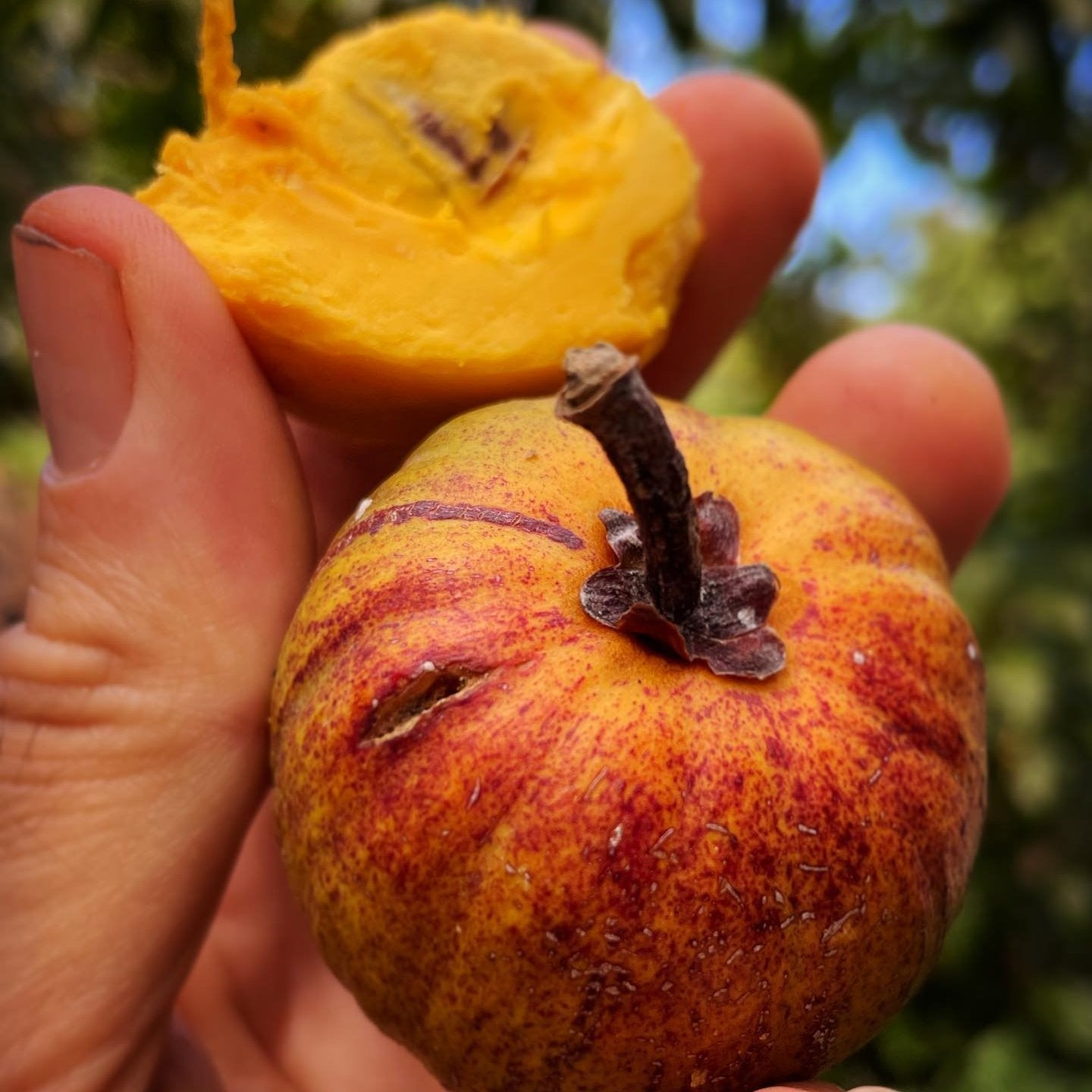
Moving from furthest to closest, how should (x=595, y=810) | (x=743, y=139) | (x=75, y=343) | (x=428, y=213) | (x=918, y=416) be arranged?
(x=743, y=139)
(x=918, y=416)
(x=428, y=213)
(x=75, y=343)
(x=595, y=810)

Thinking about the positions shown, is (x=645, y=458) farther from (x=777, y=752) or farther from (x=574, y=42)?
(x=574, y=42)

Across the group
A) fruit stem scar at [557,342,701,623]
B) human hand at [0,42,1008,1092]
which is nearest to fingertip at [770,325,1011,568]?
fruit stem scar at [557,342,701,623]

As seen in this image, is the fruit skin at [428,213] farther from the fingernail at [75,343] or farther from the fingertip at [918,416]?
the fingertip at [918,416]

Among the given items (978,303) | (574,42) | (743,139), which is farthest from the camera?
(978,303)

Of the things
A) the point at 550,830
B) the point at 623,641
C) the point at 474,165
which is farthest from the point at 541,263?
the point at 550,830

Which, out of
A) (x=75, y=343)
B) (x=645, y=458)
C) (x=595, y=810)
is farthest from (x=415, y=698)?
(x=75, y=343)

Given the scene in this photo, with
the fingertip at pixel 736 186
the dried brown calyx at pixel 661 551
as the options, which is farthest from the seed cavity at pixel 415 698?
the fingertip at pixel 736 186
